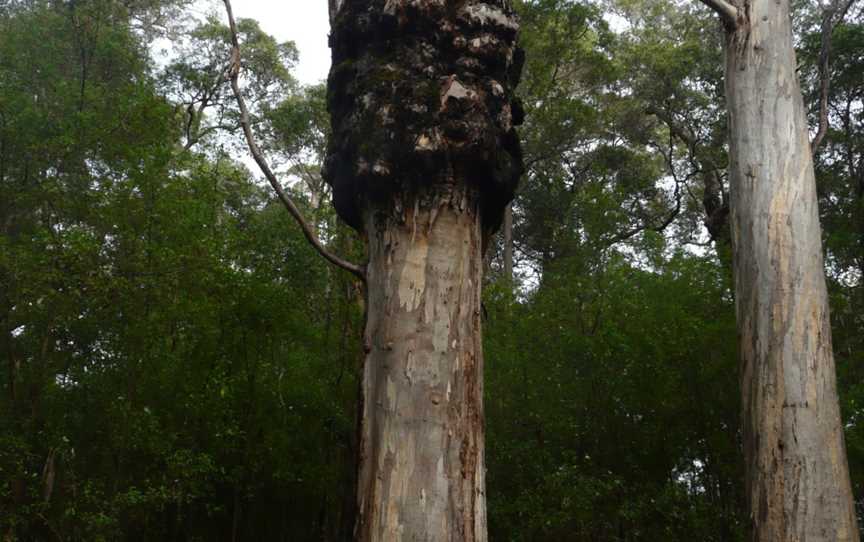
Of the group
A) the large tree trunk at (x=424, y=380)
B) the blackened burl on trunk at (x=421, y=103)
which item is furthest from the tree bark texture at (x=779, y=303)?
the large tree trunk at (x=424, y=380)

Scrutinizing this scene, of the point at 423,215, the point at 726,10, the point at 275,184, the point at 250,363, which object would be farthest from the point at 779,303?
the point at 250,363

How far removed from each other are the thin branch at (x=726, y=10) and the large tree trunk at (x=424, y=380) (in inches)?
104

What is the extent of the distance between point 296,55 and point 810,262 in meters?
15.2

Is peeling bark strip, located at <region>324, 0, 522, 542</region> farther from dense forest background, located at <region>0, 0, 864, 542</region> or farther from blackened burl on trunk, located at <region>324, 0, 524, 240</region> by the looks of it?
dense forest background, located at <region>0, 0, 864, 542</region>

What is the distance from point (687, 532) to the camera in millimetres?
7297

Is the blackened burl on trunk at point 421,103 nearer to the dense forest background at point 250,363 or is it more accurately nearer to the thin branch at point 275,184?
the thin branch at point 275,184

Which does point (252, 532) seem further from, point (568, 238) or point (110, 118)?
point (568, 238)

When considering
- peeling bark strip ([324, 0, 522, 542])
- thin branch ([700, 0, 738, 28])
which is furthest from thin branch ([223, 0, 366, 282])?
thin branch ([700, 0, 738, 28])

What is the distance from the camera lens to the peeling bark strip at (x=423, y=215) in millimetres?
2219

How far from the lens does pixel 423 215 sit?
2.49 meters

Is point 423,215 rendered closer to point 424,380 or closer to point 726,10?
point 424,380

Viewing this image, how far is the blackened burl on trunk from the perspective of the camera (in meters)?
2.51

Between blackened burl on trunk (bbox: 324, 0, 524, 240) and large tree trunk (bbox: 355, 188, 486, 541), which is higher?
blackened burl on trunk (bbox: 324, 0, 524, 240)

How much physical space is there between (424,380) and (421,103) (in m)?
0.94
